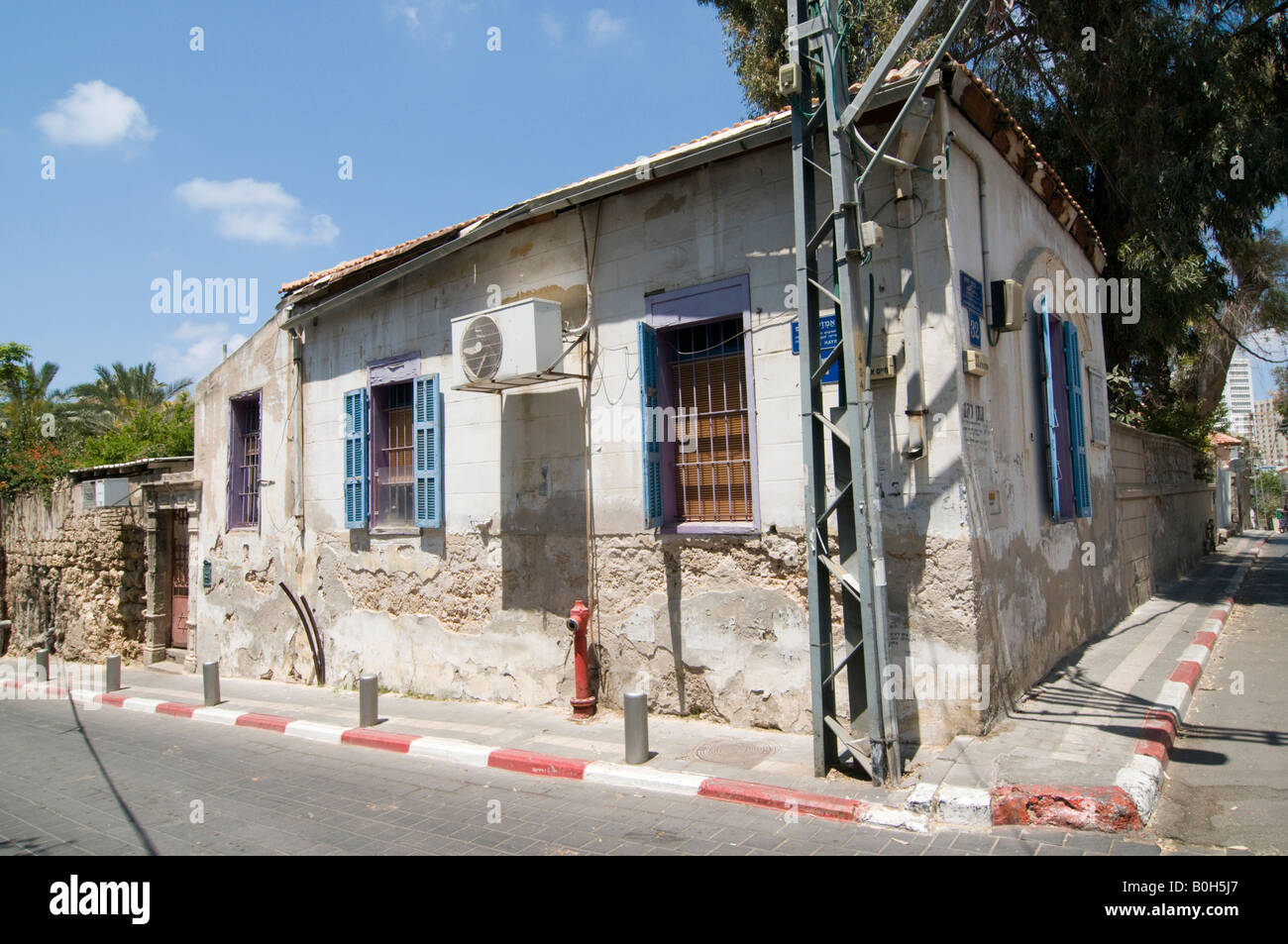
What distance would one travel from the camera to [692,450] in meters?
8.03

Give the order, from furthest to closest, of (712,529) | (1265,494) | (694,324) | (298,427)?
(1265,494) → (298,427) → (694,324) → (712,529)

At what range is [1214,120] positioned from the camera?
1304 cm

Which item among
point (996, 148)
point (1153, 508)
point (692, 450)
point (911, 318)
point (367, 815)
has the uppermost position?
point (996, 148)

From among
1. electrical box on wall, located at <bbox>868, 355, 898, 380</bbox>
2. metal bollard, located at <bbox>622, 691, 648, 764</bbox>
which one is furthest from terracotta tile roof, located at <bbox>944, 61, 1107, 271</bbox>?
metal bollard, located at <bbox>622, 691, 648, 764</bbox>

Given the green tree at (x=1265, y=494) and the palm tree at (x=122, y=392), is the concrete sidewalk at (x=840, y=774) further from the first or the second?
the green tree at (x=1265, y=494)

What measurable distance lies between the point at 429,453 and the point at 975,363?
615cm

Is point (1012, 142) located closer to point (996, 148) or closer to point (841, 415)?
point (996, 148)

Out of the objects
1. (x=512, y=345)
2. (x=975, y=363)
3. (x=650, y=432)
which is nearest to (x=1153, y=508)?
(x=975, y=363)

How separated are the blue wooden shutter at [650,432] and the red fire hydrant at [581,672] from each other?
107cm

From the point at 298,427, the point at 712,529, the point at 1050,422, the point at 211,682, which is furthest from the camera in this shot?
the point at 298,427

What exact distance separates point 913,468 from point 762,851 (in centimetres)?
316

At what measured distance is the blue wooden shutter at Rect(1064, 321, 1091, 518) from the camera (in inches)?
371

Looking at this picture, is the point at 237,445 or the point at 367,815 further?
the point at 237,445
